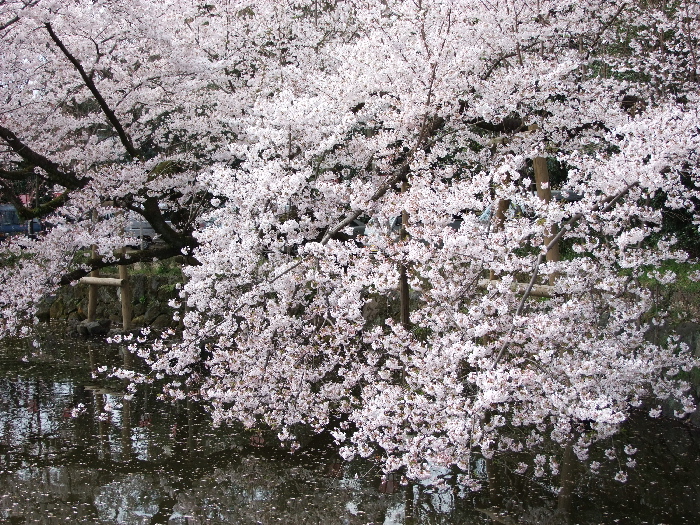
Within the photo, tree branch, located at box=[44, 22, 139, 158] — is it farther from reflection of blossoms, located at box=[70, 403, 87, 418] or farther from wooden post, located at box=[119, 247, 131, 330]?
wooden post, located at box=[119, 247, 131, 330]

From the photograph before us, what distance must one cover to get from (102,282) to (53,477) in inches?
304

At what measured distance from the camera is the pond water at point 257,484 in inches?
203

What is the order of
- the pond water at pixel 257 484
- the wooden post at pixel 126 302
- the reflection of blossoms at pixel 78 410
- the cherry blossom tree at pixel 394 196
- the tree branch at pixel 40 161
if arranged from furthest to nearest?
the wooden post at pixel 126 302, the reflection of blossoms at pixel 78 410, the tree branch at pixel 40 161, the pond water at pixel 257 484, the cherry blossom tree at pixel 394 196

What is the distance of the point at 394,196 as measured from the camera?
580cm

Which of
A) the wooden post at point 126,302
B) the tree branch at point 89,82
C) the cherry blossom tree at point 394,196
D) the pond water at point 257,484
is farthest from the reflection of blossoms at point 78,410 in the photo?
the wooden post at point 126,302

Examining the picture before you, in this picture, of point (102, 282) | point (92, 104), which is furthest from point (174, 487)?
point (102, 282)

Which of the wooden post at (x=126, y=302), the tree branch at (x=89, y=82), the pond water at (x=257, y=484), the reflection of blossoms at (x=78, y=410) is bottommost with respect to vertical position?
the pond water at (x=257, y=484)

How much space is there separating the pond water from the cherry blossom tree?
39 centimetres

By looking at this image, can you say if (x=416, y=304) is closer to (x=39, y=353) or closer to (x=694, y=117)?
(x=694, y=117)

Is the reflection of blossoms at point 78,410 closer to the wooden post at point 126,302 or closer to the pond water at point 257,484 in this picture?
the pond water at point 257,484

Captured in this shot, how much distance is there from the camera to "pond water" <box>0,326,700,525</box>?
16.9 ft

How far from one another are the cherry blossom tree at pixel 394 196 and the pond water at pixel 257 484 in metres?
0.39

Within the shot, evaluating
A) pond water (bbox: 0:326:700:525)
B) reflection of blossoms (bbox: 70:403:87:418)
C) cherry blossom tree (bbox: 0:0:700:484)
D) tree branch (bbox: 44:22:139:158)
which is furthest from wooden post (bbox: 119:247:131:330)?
pond water (bbox: 0:326:700:525)

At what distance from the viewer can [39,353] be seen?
11617 mm
